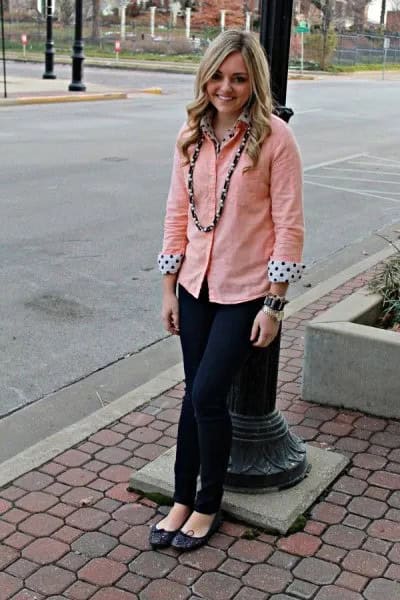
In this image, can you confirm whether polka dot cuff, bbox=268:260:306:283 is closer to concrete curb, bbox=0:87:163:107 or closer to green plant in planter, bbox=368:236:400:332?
green plant in planter, bbox=368:236:400:332

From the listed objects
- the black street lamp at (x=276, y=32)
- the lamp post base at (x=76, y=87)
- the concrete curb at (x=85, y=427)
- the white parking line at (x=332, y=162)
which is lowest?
the concrete curb at (x=85, y=427)

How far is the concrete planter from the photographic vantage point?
445cm

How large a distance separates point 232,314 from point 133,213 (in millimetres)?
6683

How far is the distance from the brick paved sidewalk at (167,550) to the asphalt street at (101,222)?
104cm

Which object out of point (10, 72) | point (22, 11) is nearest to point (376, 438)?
point (10, 72)

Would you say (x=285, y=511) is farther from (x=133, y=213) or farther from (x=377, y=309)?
(x=133, y=213)

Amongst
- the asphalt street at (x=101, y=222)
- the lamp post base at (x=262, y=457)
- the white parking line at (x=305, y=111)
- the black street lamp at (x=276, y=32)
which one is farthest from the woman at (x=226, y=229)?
the white parking line at (x=305, y=111)

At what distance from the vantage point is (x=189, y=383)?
331 centimetres

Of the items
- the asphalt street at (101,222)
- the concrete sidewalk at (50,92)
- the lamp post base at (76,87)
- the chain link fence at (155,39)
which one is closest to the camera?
the asphalt street at (101,222)

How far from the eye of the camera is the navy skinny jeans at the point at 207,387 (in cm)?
313

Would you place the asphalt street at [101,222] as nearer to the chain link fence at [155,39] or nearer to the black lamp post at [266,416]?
the black lamp post at [266,416]

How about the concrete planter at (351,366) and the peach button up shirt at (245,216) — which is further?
the concrete planter at (351,366)

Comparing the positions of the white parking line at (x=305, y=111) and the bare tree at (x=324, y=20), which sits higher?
the bare tree at (x=324, y=20)

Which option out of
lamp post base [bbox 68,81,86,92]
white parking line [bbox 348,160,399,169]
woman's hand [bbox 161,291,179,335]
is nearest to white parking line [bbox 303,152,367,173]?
white parking line [bbox 348,160,399,169]
